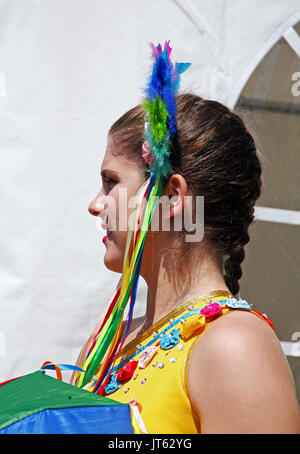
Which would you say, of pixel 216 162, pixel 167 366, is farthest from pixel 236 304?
pixel 216 162

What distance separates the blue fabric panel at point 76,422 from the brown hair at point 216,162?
377mm

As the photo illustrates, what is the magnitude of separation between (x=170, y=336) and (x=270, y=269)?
0.69m

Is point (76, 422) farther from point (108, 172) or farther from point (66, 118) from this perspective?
point (66, 118)

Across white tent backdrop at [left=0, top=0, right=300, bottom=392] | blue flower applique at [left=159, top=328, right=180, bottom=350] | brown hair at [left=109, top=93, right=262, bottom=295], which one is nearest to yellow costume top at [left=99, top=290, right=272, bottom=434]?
blue flower applique at [left=159, top=328, right=180, bottom=350]

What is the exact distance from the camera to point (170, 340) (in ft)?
3.22

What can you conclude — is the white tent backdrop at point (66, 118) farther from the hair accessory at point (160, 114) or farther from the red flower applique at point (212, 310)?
the red flower applique at point (212, 310)

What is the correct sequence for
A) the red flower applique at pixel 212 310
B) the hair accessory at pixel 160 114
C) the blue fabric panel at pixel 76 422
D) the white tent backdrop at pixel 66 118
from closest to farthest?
the blue fabric panel at pixel 76 422 < the red flower applique at pixel 212 310 < the hair accessory at pixel 160 114 < the white tent backdrop at pixel 66 118

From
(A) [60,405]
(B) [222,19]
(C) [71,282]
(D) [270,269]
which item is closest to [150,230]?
(A) [60,405]

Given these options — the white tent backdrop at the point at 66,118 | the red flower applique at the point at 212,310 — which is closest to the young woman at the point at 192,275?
the red flower applique at the point at 212,310

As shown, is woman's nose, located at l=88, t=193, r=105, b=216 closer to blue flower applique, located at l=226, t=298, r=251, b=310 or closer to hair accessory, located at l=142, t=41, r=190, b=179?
hair accessory, located at l=142, t=41, r=190, b=179

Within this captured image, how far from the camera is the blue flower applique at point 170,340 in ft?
3.19

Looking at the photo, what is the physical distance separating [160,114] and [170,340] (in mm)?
396

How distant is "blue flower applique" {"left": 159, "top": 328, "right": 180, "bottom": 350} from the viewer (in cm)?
97

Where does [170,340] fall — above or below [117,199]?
below
